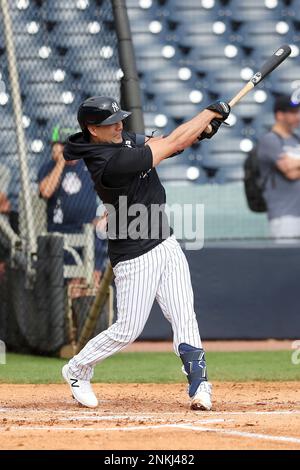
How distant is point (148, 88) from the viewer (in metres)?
13.2

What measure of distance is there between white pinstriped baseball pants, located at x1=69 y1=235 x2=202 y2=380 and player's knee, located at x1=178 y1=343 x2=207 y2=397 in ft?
0.11

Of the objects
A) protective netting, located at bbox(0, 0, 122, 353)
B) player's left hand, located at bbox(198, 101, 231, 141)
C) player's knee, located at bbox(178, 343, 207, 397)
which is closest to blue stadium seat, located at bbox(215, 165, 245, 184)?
protective netting, located at bbox(0, 0, 122, 353)

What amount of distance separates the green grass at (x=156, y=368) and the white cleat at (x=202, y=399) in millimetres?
2043

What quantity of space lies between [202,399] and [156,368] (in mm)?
3109

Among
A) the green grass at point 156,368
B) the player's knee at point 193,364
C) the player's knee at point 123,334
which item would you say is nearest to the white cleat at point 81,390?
the player's knee at point 123,334

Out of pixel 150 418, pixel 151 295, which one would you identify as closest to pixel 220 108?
pixel 151 295

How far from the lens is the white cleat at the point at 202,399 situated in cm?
592

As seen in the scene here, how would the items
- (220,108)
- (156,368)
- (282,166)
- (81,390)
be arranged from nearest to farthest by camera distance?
(220,108), (81,390), (156,368), (282,166)

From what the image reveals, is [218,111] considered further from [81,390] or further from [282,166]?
[282,166]

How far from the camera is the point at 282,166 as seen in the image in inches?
453

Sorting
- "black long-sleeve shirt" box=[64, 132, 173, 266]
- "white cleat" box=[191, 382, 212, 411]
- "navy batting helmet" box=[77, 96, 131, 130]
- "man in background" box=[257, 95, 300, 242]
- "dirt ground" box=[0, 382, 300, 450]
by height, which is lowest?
"dirt ground" box=[0, 382, 300, 450]

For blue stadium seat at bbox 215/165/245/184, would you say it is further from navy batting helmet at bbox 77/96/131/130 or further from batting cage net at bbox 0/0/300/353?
navy batting helmet at bbox 77/96/131/130

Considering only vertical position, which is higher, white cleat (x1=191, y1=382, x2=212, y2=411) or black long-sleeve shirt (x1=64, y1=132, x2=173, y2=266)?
black long-sleeve shirt (x1=64, y1=132, x2=173, y2=266)

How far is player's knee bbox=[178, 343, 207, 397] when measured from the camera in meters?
5.96
